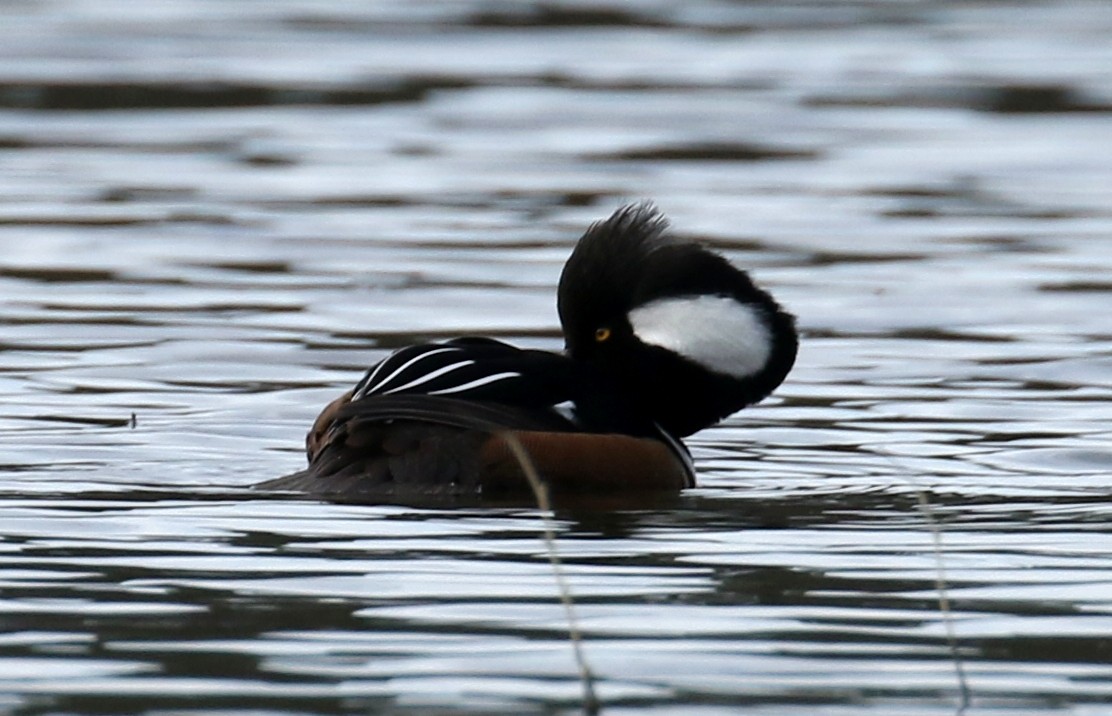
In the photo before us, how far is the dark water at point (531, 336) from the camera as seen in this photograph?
6.03m

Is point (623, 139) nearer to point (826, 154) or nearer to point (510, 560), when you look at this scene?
point (826, 154)

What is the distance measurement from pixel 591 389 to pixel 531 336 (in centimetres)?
388

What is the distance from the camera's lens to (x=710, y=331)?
27.7 ft

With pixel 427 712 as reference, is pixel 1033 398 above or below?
below

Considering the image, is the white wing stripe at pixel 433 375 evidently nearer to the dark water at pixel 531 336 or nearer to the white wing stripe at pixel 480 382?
the white wing stripe at pixel 480 382

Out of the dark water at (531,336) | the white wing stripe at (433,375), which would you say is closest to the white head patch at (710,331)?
the dark water at (531,336)

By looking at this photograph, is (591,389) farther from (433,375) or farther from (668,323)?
(433,375)

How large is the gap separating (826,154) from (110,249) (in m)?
5.95

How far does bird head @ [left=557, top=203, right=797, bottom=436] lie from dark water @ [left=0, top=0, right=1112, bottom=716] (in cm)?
35

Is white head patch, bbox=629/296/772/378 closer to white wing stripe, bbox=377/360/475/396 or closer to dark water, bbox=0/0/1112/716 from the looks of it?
dark water, bbox=0/0/1112/716

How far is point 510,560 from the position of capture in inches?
282

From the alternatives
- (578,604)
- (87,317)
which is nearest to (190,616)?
(578,604)

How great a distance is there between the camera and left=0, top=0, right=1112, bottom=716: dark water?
6.03 m

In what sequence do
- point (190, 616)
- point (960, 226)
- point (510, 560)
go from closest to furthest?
1. point (190, 616)
2. point (510, 560)
3. point (960, 226)
